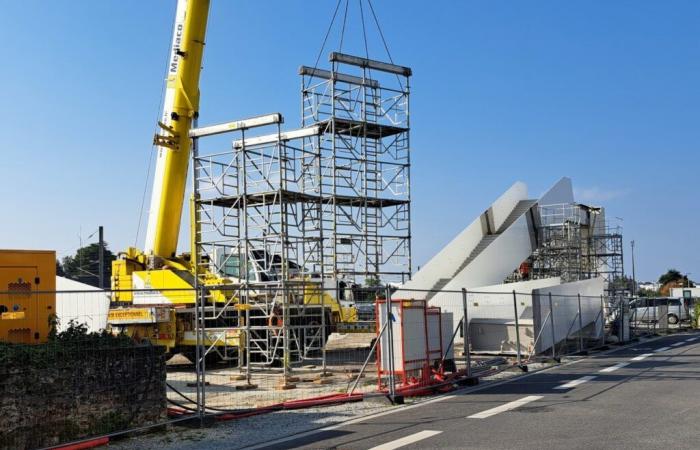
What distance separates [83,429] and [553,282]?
765 inches

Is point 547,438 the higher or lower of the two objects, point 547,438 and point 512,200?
the lower

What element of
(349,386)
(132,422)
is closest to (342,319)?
(349,386)

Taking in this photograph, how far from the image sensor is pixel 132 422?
10391 mm

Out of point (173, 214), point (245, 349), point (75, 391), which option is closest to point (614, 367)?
point (245, 349)

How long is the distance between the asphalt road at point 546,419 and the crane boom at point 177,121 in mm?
11002

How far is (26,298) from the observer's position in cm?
1091

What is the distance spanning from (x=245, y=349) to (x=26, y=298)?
8542 mm

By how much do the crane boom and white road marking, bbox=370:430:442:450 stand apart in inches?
528

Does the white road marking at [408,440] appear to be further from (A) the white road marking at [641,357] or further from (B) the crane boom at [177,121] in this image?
(B) the crane boom at [177,121]

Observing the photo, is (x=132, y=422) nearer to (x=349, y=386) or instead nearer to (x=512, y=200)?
(x=349, y=386)

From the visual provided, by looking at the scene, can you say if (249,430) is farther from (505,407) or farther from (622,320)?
(622,320)

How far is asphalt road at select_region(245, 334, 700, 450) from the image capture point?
30.1 ft

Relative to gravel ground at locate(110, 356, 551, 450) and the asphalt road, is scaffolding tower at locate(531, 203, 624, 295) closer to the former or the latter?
the asphalt road

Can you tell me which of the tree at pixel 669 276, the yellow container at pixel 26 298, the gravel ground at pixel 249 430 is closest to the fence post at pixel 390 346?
the gravel ground at pixel 249 430
